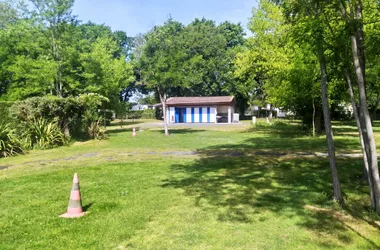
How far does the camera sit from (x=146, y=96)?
6412 cm

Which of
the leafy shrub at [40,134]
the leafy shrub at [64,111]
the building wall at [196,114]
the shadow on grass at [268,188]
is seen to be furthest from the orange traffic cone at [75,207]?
the building wall at [196,114]

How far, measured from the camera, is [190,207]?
19.5ft

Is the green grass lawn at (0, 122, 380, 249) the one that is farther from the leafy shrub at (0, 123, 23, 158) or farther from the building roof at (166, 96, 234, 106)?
the building roof at (166, 96, 234, 106)

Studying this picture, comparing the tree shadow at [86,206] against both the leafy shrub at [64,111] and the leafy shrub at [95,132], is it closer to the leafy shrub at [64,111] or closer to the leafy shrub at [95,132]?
the leafy shrub at [64,111]

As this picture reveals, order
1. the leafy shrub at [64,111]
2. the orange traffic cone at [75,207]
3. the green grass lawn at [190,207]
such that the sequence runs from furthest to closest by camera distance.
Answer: the leafy shrub at [64,111]
the orange traffic cone at [75,207]
the green grass lawn at [190,207]

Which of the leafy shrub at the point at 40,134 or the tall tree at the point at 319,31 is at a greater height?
the tall tree at the point at 319,31

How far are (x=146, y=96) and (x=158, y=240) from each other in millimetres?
60641

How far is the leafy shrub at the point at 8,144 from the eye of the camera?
1359 centimetres

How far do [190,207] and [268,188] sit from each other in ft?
7.23

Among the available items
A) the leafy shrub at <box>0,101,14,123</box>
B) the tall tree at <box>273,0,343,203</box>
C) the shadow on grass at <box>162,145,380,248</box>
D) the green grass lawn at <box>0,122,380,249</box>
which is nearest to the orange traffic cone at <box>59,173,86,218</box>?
the green grass lawn at <box>0,122,380,249</box>

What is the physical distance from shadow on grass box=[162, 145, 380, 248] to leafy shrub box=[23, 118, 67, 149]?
881cm

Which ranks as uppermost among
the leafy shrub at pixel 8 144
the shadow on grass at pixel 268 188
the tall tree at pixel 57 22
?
the tall tree at pixel 57 22

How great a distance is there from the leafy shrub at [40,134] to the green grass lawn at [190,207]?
16.8 ft

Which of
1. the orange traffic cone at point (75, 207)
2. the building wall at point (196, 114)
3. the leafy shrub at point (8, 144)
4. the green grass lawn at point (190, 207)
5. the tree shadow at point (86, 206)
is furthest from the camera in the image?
the building wall at point (196, 114)
